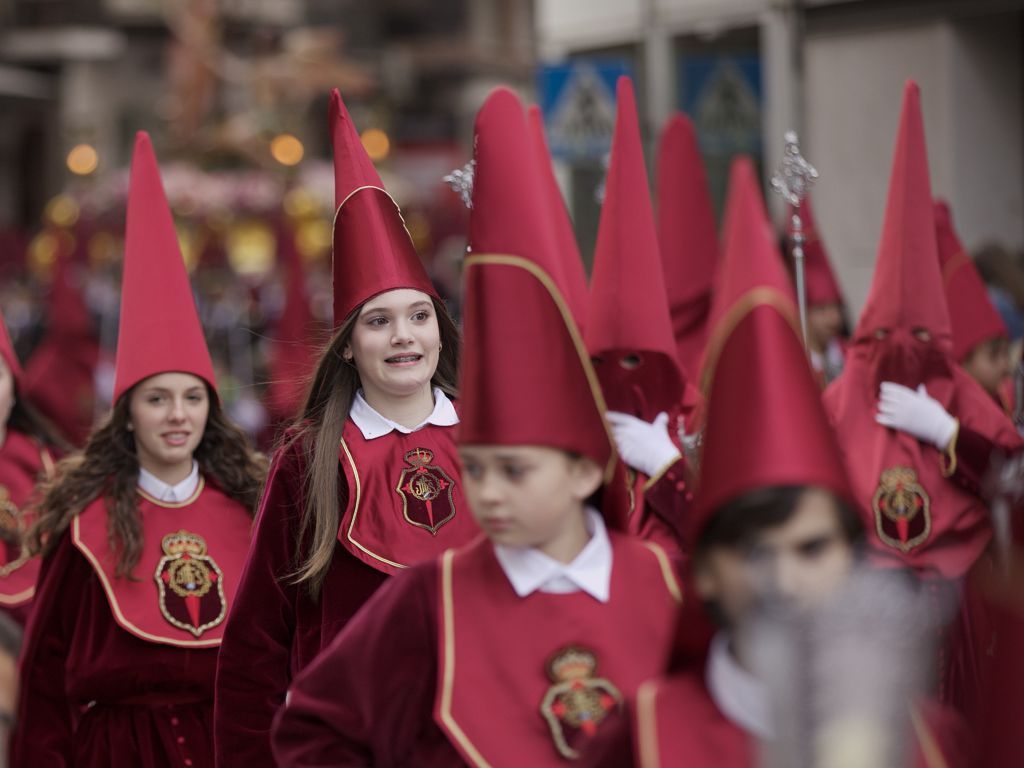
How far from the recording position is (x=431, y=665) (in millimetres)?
2795

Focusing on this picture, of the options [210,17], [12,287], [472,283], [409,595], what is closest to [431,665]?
[409,595]

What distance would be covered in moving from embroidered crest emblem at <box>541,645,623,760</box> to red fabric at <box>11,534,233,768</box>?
6.44 ft

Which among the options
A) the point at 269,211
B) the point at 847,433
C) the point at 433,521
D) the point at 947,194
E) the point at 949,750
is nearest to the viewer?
the point at 949,750

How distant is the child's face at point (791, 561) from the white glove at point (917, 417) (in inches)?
107

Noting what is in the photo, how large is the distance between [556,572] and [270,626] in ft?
4.26

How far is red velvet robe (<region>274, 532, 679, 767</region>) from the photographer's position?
2715 millimetres

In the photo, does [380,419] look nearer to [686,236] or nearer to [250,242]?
[686,236]

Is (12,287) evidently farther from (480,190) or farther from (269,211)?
(480,190)

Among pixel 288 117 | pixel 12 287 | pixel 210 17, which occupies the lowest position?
pixel 12 287

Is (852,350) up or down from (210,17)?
down

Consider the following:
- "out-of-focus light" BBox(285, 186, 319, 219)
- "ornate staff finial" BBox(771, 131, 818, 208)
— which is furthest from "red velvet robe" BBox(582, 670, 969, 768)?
"out-of-focus light" BBox(285, 186, 319, 219)

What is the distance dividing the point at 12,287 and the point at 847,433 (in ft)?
72.5

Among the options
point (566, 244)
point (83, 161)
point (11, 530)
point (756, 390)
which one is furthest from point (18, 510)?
point (83, 161)

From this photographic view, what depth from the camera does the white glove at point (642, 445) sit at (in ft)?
16.3
